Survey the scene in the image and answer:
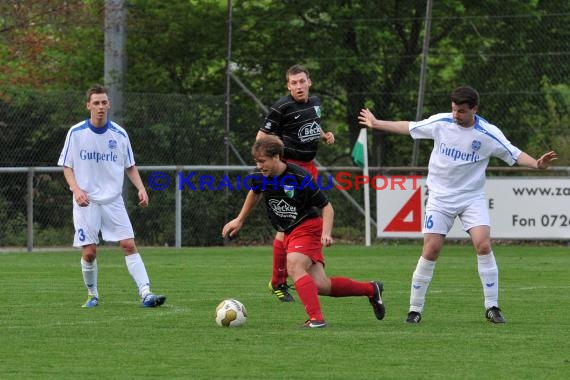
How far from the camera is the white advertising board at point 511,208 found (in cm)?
2198

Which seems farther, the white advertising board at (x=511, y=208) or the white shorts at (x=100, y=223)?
the white advertising board at (x=511, y=208)

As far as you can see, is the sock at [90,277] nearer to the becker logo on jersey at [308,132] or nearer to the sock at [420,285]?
the becker logo on jersey at [308,132]

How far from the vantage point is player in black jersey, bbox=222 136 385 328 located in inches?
385

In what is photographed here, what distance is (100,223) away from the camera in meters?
12.3

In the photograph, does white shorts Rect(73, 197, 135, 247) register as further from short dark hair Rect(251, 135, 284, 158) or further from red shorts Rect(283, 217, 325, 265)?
short dark hair Rect(251, 135, 284, 158)

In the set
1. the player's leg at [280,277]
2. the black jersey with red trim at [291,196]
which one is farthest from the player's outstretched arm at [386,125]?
the player's leg at [280,277]

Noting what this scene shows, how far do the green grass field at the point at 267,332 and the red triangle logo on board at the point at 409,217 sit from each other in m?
Answer: 5.80

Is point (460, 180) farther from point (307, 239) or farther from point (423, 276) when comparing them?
point (307, 239)

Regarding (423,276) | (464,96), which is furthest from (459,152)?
(423,276)

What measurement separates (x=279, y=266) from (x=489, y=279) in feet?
9.28

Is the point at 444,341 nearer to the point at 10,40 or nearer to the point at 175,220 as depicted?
the point at 175,220

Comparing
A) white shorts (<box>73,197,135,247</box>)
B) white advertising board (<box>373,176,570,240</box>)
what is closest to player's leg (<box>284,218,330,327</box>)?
white shorts (<box>73,197,135,247</box>)

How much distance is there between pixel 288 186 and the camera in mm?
9977

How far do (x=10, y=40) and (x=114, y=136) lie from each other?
13.8 metres
